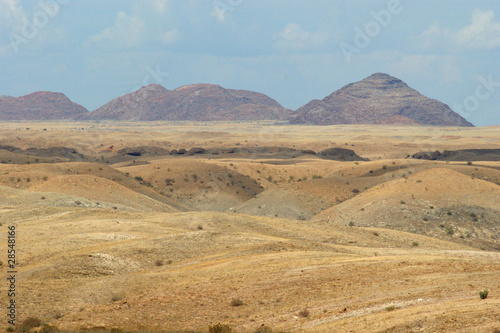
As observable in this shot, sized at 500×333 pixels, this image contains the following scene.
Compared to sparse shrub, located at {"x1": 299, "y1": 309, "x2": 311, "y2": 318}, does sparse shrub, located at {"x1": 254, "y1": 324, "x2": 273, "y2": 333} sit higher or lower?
lower

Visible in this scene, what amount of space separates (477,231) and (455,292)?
1204 inches

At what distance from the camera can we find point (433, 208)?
4681 centimetres

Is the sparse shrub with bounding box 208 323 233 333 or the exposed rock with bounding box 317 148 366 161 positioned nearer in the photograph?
the sparse shrub with bounding box 208 323 233 333

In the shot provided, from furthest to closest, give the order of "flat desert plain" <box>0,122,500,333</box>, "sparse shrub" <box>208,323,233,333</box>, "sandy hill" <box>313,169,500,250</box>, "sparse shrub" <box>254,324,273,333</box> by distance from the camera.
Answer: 1. "sandy hill" <box>313,169,500,250</box>
2. "flat desert plain" <box>0,122,500,333</box>
3. "sparse shrub" <box>208,323,233,333</box>
4. "sparse shrub" <box>254,324,273,333</box>

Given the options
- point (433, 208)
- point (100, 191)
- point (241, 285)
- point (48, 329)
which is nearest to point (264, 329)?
point (241, 285)

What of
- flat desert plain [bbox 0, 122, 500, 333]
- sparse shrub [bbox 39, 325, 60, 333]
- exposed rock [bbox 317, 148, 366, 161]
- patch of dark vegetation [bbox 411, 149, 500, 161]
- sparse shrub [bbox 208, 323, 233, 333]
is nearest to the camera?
sparse shrub [bbox 208, 323, 233, 333]

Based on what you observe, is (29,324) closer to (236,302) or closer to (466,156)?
(236,302)

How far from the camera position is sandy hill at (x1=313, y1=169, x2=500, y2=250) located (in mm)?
43469

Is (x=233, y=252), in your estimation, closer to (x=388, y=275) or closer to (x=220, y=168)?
(x=388, y=275)

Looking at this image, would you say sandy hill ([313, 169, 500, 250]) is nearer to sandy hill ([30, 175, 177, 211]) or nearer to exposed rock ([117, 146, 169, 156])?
sandy hill ([30, 175, 177, 211])

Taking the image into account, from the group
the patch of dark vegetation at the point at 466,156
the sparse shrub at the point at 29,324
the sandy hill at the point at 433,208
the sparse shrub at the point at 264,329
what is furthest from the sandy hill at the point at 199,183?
the sparse shrub at the point at 264,329

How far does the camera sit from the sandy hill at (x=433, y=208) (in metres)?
43.5

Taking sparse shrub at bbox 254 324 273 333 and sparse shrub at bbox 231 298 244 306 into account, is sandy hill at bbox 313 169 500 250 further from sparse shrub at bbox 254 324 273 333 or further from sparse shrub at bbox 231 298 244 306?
sparse shrub at bbox 254 324 273 333

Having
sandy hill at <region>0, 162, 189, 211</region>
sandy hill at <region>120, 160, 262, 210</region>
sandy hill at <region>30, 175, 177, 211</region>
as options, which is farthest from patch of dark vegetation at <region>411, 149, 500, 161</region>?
sandy hill at <region>30, 175, 177, 211</region>
